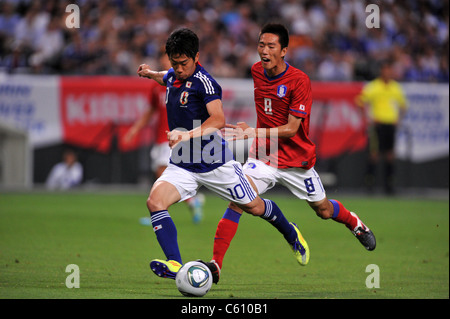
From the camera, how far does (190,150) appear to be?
6.34m

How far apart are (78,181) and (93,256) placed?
327 inches

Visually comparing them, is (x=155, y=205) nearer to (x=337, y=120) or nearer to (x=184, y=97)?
(x=184, y=97)

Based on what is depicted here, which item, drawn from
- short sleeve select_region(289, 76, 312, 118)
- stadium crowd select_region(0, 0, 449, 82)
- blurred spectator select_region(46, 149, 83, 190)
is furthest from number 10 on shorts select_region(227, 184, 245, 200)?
stadium crowd select_region(0, 0, 449, 82)

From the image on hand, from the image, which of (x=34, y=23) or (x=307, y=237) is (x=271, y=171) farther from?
(x=34, y=23)

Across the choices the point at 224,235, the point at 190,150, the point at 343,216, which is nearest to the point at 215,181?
the point at 190,150

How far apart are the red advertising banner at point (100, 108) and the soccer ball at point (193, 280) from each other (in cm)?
1060

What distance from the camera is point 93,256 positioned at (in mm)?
8203

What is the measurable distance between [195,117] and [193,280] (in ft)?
4.41

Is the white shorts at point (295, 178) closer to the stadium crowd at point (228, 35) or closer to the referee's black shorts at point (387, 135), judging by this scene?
the referee's black shorts at point (387, 135)

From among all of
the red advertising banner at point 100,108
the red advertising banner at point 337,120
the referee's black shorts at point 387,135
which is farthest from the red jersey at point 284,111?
the red advertising banner at point 337,120

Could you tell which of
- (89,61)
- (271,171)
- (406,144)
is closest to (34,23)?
(89,61)

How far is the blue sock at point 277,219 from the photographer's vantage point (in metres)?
6.85

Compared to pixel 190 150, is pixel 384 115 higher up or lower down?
higher up

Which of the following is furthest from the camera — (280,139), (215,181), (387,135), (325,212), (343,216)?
(387,135)
